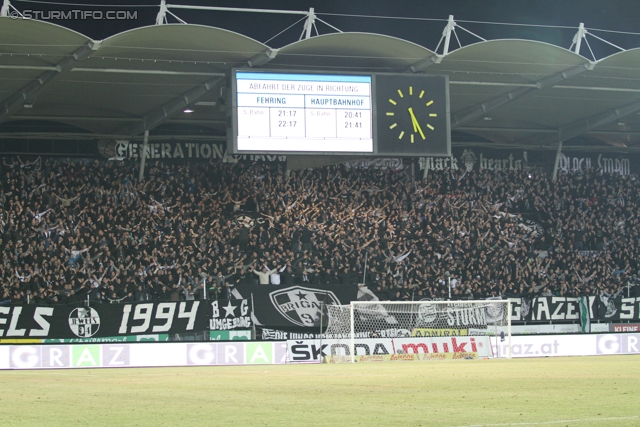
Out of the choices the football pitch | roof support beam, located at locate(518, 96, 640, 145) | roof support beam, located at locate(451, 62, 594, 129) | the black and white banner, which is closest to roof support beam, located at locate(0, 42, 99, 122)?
the black and white banner

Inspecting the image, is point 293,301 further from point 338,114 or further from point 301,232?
point 338,114

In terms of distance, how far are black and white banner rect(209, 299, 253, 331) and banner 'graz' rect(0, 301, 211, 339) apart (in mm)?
244

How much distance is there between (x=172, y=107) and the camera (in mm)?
32125

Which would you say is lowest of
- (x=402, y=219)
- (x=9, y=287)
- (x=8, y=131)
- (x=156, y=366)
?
(x=156, y=366)

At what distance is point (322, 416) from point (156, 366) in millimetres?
Answer: 16082

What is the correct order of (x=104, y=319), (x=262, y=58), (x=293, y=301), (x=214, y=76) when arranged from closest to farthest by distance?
(x=262, y=58), (x=104, y=319), (x=214, y=76), (x=293, y=301)

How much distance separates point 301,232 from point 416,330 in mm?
6638

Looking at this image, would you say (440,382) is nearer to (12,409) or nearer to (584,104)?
(12,409)

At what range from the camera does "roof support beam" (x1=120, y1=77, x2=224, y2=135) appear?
2939cm

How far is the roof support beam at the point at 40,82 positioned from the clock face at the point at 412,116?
8.14m

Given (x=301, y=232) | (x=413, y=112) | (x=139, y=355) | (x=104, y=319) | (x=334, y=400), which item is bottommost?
(x=139, y=355)

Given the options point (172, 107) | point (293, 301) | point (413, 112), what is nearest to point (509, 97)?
point (413, 112)

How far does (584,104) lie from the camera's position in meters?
35.1

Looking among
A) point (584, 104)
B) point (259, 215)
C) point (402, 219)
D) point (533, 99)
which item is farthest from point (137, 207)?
point (584, 104)
